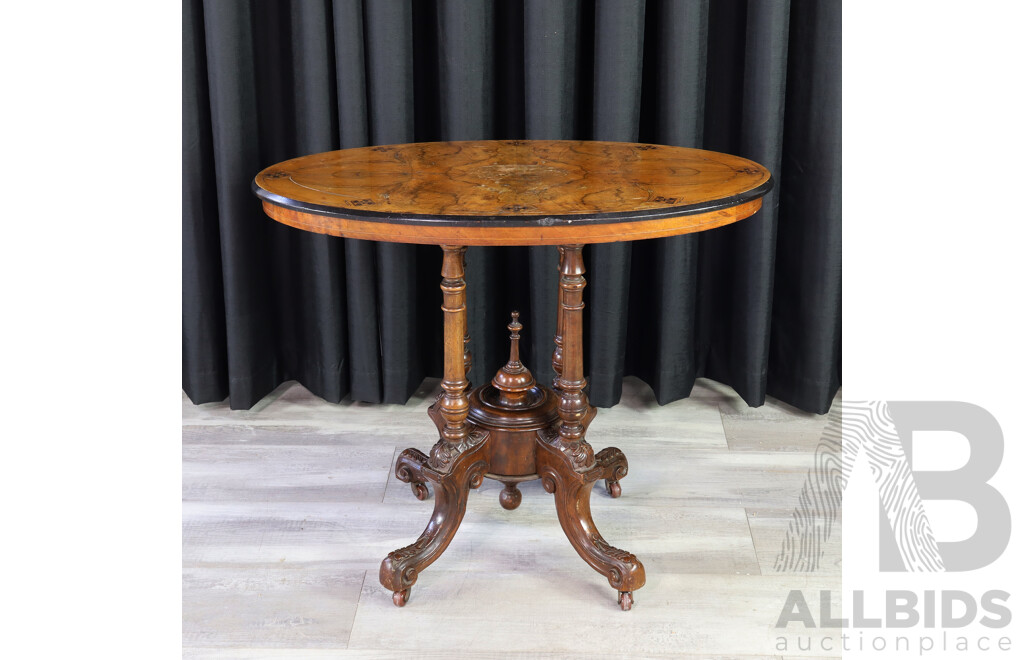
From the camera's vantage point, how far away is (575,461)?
186cm

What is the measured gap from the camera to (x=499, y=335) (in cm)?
265

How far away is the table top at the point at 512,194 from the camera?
1.43 meters

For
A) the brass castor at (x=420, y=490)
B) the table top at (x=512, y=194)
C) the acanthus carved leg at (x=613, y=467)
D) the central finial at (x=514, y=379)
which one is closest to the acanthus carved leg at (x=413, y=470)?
the brass castor at (x=420, y=490)

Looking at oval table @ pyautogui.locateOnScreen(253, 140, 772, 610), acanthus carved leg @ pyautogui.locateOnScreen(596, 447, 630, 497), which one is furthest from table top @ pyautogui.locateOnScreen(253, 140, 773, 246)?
acanthus carved leg @ pyautogui.locateOnScreen(596, 447, 630, 497)

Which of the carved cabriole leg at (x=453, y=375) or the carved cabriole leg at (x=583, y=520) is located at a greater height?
the carved cabriole leg at (x=453, y=375)

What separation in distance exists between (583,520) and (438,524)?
11.5 inches

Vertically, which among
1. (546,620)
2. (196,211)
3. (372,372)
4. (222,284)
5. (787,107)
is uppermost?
(787,107)

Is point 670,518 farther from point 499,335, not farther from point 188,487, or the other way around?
point 188,487

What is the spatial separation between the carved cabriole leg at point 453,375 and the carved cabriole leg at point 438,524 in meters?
0.02

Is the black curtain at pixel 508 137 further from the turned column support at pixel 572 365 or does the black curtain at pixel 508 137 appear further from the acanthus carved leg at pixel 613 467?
the turned column support at pixel 572 365

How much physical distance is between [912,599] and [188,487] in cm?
161

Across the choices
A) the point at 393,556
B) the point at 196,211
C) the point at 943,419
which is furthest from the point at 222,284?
the point at 943,419

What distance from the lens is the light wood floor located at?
1690 millimetres

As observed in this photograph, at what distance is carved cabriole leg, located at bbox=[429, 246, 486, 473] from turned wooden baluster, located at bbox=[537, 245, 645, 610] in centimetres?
17
